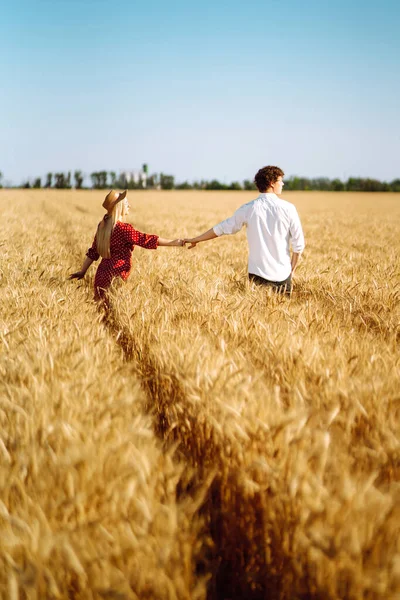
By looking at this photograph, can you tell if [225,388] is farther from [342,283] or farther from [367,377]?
[342,283]

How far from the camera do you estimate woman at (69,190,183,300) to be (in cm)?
450

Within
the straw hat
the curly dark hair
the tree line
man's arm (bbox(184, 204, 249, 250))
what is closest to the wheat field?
the straw hat

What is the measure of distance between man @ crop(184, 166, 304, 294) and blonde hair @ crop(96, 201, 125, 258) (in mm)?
802

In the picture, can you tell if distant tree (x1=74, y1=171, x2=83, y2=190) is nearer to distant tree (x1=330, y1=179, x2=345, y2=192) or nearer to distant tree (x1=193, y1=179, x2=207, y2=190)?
distant tree (x1=193, y1=179, x2=207, y2=190)

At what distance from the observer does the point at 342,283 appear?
490 cm

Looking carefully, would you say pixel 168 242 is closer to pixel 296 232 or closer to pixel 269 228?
pixel 269 228

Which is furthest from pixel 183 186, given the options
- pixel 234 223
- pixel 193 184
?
pixel 234 223

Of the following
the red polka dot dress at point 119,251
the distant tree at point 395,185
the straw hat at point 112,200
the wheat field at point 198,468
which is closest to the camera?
the wheat field at point 198,468

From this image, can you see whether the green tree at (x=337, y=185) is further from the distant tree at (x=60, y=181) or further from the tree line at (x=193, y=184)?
the distant tree at (x=60, y=181)

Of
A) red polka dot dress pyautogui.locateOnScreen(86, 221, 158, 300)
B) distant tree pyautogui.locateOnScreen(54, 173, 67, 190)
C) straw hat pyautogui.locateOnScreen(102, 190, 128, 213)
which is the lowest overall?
red polka dot dress pyautogui.locateOnScreen(86, 221, 158, 300)

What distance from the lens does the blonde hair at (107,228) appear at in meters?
4.49

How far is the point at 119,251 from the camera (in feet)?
15.4

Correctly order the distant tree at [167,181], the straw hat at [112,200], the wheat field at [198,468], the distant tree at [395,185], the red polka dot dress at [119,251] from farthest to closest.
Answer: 1. the distant tree at [167,181]
2. the distant tree at [395,185]
3. the red polka dot dress at [119,251]
4. the straw hat at [112,200]
5. the wheat field at [198,468]

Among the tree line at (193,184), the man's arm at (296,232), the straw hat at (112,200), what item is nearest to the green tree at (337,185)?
the tree line at (193,184)
